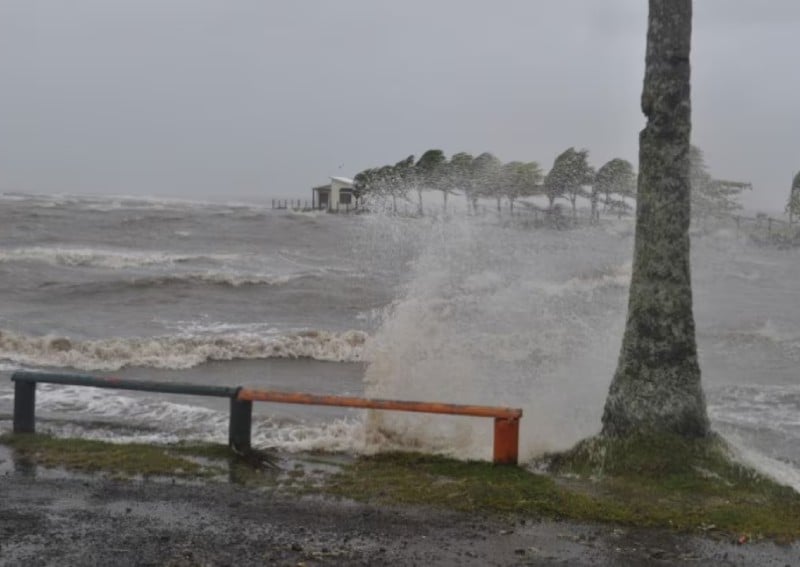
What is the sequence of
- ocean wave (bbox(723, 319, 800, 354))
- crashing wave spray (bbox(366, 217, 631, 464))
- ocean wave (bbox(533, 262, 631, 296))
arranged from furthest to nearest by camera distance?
ocean wave (bbox(533, 262, 631, 296)), ocean wave (bbox(723, 319, 800, 354)), crashing wave spray (bbox(366, 217, 631, 464))

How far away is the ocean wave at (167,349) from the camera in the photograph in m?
15.4

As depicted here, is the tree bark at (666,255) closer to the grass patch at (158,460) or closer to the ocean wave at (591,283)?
the grass patch at (158,460)

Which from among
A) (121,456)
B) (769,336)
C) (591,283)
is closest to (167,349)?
(121,456)

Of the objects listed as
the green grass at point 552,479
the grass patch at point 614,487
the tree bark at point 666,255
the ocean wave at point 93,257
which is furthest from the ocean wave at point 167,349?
the ocean wave at point 93,257

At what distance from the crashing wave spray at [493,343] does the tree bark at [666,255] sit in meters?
1.19

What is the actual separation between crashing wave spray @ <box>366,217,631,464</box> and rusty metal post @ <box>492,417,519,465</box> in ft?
1.82

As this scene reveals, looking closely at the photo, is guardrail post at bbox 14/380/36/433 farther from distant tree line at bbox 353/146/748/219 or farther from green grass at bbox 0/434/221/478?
distant tree line at bbox 353/146/748/219

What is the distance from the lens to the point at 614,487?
6531mm

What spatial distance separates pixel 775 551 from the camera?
17.5 feet

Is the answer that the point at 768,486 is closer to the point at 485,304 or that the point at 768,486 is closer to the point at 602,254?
the point at 485,304

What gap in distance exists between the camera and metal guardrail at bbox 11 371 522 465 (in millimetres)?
6988

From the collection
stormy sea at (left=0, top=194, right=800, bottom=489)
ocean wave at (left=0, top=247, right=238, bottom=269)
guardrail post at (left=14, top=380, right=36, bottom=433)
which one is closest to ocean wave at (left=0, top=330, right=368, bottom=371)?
stormy sea at (left=0, top=194, right=800, bottom=489)

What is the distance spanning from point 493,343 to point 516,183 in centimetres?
3484

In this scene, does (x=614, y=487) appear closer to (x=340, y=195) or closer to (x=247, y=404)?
(x=247, y=404)
